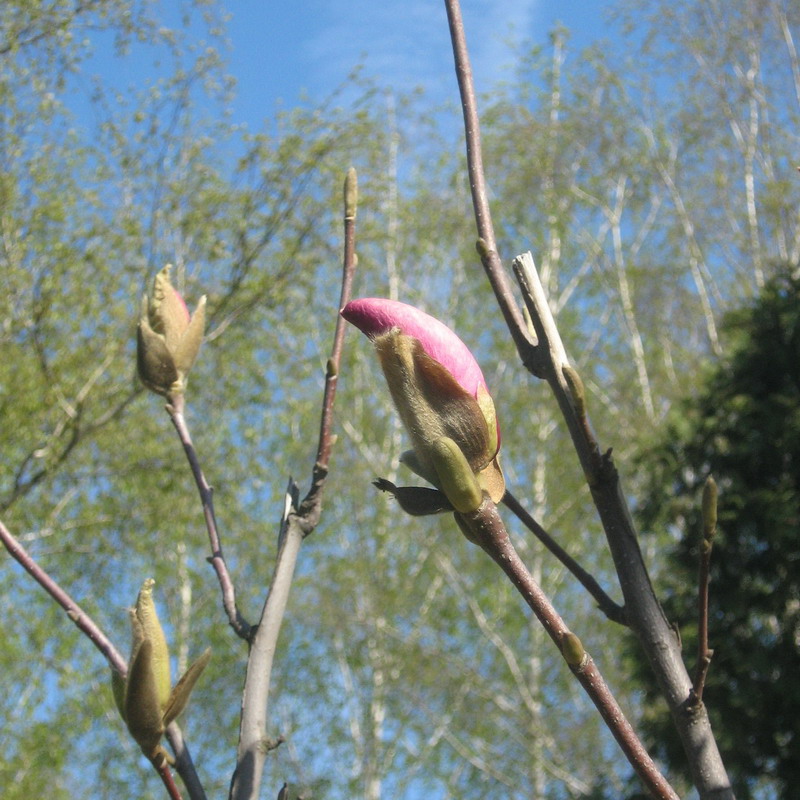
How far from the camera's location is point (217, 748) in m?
6.96

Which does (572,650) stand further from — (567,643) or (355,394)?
(355,394)

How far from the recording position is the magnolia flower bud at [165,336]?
2.09 feet

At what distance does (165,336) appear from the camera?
2.12 ft

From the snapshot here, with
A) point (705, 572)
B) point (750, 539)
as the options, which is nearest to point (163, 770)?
point (705, 572)

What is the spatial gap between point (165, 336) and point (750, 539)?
8.11 ft

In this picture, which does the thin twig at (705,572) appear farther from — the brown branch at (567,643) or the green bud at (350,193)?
the green bud at (350,193)

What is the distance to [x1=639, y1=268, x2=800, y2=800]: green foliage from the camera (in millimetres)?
2643

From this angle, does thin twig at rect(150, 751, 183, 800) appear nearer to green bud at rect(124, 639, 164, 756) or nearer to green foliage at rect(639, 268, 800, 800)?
green bud at rect(124, 639, 164, 756)

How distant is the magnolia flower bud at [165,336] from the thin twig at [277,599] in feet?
0.30

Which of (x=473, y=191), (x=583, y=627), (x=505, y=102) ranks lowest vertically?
(x=473, y=191)

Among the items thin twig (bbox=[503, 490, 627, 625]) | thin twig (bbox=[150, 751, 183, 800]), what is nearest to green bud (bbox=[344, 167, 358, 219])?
thin twig (bbox=[503, 490, 627, 625])

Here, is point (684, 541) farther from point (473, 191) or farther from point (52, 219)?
point (52, 219)

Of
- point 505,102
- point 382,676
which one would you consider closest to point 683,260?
point 505,102

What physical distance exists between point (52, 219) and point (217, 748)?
391cm
